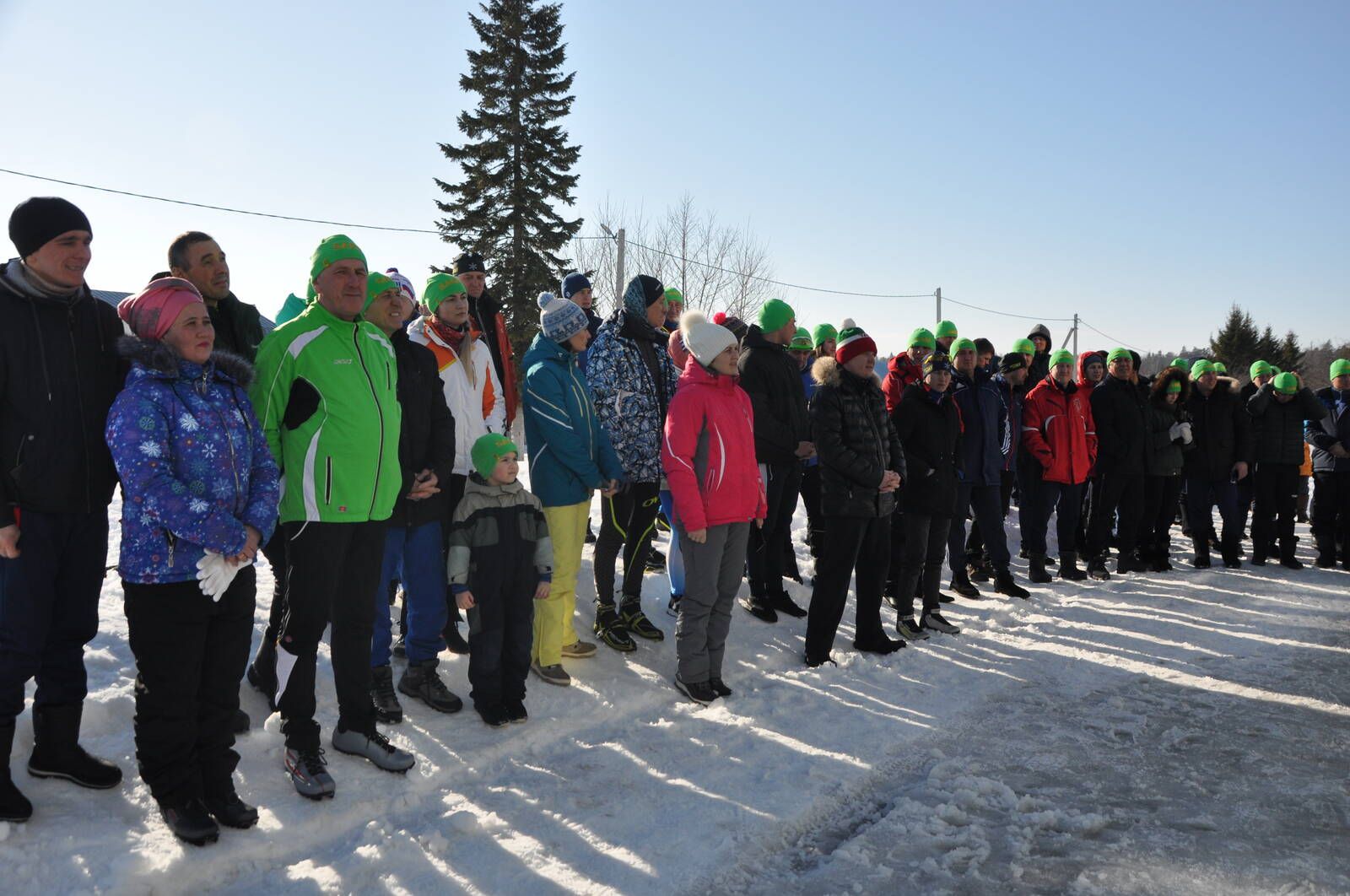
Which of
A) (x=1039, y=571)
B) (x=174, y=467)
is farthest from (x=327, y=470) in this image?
(x=1039, y=571)

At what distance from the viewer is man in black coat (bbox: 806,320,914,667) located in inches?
238

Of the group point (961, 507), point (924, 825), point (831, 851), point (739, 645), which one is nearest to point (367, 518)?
point (831, 851)

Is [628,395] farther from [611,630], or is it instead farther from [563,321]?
[611,630]

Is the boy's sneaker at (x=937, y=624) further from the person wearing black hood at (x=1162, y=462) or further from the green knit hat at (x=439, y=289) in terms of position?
the green knit hat at (x=439, y=289)

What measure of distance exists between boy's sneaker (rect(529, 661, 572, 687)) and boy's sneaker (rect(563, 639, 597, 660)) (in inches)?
13.3

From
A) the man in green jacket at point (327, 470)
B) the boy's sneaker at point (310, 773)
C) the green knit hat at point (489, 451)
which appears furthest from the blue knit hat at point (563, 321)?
the boy's sneaker at point (310, 773)

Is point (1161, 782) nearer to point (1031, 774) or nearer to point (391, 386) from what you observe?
point (1031, 774)

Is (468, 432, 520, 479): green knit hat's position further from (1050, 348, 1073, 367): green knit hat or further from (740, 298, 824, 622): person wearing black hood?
(1050, 348, 1073, 367): green knit hat

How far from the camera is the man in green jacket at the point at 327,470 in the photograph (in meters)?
3.82

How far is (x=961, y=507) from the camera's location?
820cm

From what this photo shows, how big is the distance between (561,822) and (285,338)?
2.37 metres

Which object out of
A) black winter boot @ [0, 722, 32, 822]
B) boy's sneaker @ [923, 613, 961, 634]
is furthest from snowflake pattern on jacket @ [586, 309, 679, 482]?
black winter boot @ [0, 722, 32, 822]

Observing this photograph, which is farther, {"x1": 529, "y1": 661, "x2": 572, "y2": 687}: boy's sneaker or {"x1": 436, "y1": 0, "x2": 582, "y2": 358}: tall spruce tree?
{"x1": 436, "y1": 0, "x2": 582, "y2": 358}: tall spruce tree

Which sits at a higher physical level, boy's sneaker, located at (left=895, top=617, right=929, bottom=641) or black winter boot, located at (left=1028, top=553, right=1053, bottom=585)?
black winter boot, located at (left=1028, top=553, right=1053, bottom=585)
